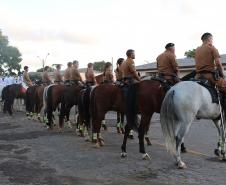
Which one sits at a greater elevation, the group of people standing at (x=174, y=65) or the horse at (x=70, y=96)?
the group of people standing at (x=174, y=65)

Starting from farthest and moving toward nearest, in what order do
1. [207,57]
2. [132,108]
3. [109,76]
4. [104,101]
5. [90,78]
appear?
[90,78], [109,76], [104,101], [132,108], [207,57]

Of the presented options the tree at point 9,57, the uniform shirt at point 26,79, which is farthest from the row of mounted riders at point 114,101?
the tree at point 9,57

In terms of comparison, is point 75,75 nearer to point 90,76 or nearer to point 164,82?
point 90,76

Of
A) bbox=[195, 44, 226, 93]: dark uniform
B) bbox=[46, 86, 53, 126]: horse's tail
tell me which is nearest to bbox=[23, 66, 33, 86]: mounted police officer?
bbox=[46, 86, 53, 126]: horse's tail

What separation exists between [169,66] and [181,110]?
2066 mm

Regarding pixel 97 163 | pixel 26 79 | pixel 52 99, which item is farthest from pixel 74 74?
pixel 26 79

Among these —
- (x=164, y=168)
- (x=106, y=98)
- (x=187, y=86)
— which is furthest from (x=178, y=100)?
(x=106, y=98)

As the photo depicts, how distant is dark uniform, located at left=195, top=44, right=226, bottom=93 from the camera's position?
9.33 meters

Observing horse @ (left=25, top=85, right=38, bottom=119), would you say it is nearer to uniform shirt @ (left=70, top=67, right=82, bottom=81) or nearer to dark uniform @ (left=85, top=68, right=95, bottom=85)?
uniform shirt @ (left=70, top=67, right=82, bottom=81)

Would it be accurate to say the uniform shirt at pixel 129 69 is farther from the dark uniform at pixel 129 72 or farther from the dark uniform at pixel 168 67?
the dark uniform at pixel 168 67

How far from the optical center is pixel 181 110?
8.69 metres

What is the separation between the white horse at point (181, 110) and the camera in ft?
28.5

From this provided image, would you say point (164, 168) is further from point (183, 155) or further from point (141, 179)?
point (183, 155)

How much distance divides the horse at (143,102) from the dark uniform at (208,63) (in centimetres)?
68
